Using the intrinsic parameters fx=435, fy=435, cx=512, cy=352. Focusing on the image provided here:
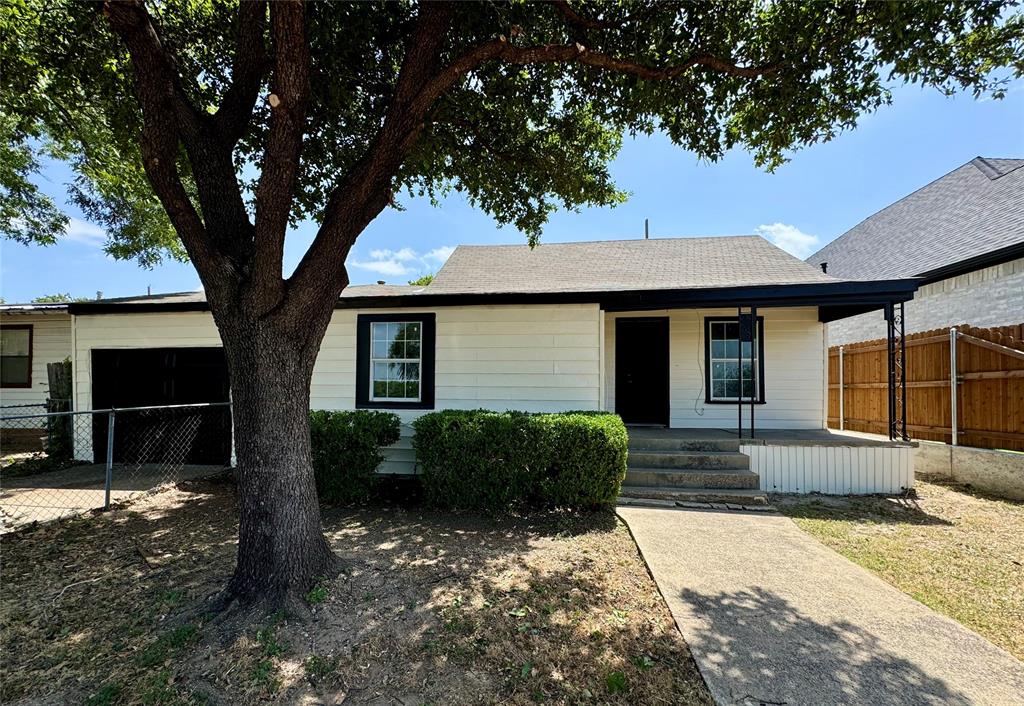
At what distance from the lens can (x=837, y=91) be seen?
4227 mm

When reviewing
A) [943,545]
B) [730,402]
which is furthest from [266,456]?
[730,402]

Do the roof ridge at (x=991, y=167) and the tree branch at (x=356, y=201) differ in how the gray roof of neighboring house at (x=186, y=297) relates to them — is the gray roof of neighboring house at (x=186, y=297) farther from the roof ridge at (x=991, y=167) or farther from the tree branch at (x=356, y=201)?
the roof ridge at (x=991, y=167)

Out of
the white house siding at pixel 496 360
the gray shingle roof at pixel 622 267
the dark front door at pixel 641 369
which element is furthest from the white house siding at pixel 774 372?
the white house siding at pixel 496 360

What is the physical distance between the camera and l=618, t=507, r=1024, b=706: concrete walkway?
237cm

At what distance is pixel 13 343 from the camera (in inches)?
428

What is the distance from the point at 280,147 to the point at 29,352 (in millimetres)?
13121

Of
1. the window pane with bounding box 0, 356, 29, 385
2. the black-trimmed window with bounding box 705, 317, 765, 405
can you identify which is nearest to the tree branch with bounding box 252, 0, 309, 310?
the black-trimmed window with bounding box 705, 317, 765, 405

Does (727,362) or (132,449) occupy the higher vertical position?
(727,362)

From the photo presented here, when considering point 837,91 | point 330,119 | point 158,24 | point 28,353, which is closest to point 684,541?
point 837,91

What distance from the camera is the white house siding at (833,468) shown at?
6359mm

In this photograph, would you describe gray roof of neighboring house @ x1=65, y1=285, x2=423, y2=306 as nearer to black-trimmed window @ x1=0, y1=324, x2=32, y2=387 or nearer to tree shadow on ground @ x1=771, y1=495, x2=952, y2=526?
black-trimmed window @ x1=0, y1=324, x2=32, y2=387

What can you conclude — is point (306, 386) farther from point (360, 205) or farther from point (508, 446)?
point (508, 446)

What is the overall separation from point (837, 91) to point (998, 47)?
3.58ft

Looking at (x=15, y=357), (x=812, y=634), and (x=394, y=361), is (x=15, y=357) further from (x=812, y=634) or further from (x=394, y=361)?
(x=812, y=634)
